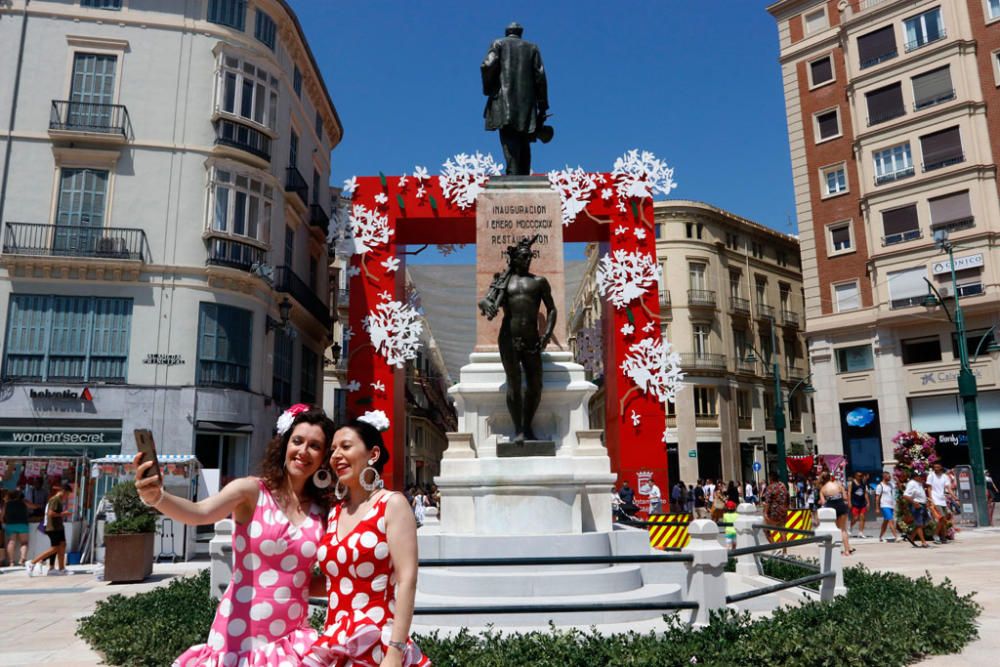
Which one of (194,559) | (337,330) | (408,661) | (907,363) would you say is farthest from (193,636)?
(337,330)

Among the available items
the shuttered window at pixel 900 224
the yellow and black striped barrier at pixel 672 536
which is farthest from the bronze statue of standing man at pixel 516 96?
the shuttered window at pixel 900 224

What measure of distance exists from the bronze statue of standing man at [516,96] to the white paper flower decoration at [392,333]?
11.5 m

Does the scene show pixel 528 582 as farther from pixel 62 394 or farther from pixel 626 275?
pixel 62 394

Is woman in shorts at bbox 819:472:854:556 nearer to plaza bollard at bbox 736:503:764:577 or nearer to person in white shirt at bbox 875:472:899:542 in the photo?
person in white shirt at bbox 875:472:899:542

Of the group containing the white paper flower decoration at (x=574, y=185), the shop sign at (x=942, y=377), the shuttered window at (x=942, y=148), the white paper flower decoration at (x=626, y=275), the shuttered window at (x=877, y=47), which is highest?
the shuttered window at (x=877, y=47)

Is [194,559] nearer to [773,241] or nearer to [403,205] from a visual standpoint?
[403,205]

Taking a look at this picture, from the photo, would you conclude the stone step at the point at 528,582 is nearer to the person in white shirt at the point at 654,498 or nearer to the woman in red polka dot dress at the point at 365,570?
the woman in red polka dot dress at the point at 365,570

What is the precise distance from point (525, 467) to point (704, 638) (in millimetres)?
3823

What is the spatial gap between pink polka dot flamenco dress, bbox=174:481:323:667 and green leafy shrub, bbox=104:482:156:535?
11.7 meters

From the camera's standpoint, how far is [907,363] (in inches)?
1213

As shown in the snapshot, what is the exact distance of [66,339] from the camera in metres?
21.6

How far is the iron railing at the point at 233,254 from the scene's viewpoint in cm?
2333

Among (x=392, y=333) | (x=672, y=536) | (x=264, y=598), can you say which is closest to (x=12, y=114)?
(x=392, y=333)

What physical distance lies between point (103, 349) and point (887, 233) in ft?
99.5
